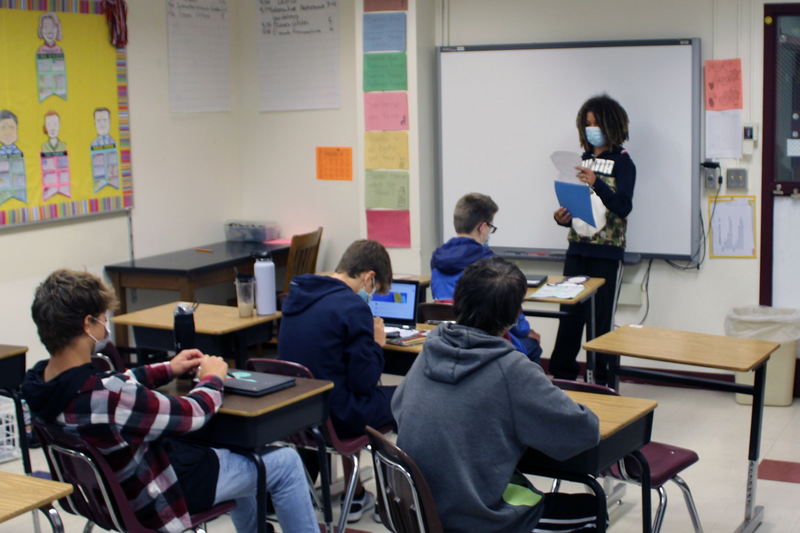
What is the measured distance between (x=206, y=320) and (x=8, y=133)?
1.51 metres

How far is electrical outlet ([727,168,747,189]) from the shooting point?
4.70 metres

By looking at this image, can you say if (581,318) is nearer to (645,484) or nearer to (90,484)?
(645,484)

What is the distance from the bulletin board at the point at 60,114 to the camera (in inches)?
171

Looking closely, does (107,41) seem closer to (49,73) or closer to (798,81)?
(49,73)

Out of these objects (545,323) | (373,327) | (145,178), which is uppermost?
(145,178)

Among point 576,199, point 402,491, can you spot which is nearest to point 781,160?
point 576,199

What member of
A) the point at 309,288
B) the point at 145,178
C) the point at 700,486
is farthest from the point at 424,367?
the point at 145,178

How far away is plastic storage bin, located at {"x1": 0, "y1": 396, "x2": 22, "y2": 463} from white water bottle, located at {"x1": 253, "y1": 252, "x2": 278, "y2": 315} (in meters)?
1.31

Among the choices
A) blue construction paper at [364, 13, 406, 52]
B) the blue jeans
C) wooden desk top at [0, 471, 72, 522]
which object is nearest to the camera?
wooden desk top at [0, 471, 72, 522]

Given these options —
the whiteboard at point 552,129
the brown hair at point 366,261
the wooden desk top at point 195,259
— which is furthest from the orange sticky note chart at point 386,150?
the brown hair at point 366,261

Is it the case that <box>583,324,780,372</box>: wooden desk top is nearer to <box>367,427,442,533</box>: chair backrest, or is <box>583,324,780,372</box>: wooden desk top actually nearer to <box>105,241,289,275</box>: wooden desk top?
<box>367,427,442,533</box>: chair backrest

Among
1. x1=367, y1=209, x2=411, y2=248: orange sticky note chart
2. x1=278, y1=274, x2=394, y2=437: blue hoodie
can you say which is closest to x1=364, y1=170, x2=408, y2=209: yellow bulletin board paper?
x1=367, y1=209, x2=411, y2=248: orange sticky note chart

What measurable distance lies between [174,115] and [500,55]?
204 centimetres

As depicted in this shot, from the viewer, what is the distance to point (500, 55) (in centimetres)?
515
